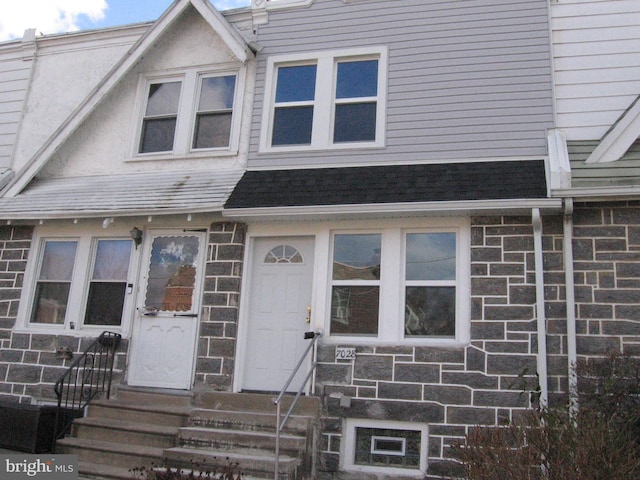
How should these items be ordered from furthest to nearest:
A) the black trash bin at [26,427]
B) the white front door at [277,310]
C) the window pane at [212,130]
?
the window pane at [212,130] → the white front door at [277,310] → the black trash bin at [26,427]

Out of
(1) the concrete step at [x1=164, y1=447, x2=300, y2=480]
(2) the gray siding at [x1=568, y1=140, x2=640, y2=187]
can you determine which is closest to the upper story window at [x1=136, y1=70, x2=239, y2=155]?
(1) the concrete step at [x1=164, y1=447, x2=300, y2=480]

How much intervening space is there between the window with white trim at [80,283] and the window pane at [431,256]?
4046mm

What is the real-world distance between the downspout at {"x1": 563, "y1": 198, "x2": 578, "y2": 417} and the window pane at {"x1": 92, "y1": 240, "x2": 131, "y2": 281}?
6017 millimetres

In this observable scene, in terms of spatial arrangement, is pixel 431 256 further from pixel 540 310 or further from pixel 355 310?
pixel 540 310

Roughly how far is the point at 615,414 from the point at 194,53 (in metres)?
7.72

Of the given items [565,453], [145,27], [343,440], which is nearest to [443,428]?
[343,440]

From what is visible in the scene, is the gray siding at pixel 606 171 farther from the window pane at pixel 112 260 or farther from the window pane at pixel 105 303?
the window pane at pixel 105 303

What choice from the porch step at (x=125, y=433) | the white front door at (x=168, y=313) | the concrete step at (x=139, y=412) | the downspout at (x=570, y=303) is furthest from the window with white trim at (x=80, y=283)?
the downspout at (x=570, y=303)

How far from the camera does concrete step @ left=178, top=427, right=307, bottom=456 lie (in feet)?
21.7

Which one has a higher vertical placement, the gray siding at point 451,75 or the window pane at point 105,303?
the gray siding at point 451,75

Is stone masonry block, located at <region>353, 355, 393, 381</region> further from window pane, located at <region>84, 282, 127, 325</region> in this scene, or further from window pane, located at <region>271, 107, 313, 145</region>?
window pane, located at <region>84, 282, 127, 325</region>

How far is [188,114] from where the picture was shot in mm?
9516

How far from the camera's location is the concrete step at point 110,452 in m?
6.73

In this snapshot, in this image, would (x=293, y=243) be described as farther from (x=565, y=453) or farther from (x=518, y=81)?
(x=565, y=453)
